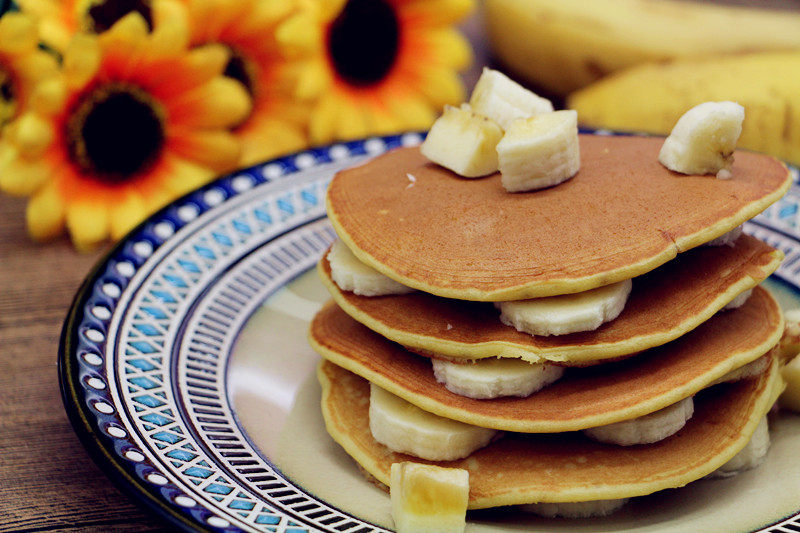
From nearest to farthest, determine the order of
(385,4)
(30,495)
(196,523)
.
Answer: (196,523) < (30,495) < (385,4)

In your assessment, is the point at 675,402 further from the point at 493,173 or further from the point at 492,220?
the point at 493,173

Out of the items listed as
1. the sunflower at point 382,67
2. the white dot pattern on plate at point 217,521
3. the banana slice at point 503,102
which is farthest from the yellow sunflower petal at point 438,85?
the white dot pattern on plate at point 217,521

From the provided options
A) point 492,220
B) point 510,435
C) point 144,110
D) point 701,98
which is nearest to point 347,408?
point 510,435

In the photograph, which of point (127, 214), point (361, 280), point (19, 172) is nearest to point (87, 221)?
point (127, 214)

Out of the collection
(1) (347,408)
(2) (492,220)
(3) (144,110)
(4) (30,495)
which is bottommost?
(4) (30,495)

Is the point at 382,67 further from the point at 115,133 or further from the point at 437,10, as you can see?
the point at 115,133

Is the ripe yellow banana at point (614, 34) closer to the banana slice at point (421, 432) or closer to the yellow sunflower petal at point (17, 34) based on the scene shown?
the yellow sunflower petal at point (17, 34)
